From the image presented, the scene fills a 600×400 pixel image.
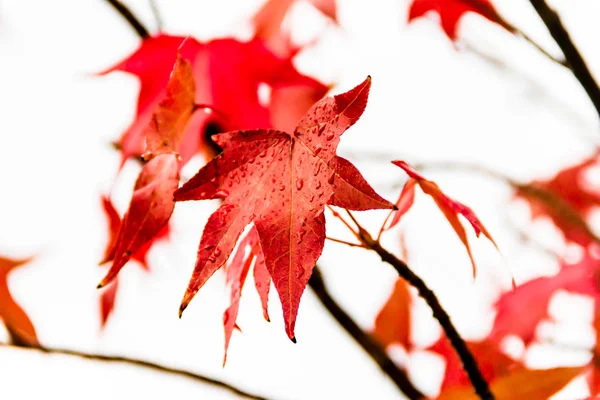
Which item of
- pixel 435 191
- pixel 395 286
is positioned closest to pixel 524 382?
pixel 435 191

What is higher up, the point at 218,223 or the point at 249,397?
the point at 218,223

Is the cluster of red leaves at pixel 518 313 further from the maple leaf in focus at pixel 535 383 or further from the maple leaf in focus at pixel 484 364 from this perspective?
the maple leaf in focus at pixel 535 383

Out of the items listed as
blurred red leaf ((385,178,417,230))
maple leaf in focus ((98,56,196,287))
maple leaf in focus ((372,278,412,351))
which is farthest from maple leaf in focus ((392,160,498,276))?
maple leaf in focus ((372,278,412,351))

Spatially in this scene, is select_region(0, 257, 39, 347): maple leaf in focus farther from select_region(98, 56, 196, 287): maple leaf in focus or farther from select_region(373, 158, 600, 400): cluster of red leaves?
select_region(373, 158, 600, 400): cluster of red leaves

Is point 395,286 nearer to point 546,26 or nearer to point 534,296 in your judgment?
point 534,296

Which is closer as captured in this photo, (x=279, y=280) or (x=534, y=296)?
(x=279, y=280)

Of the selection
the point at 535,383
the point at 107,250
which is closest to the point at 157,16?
the point at 107,250

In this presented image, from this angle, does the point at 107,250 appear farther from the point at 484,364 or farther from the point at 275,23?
the point at 484,364
